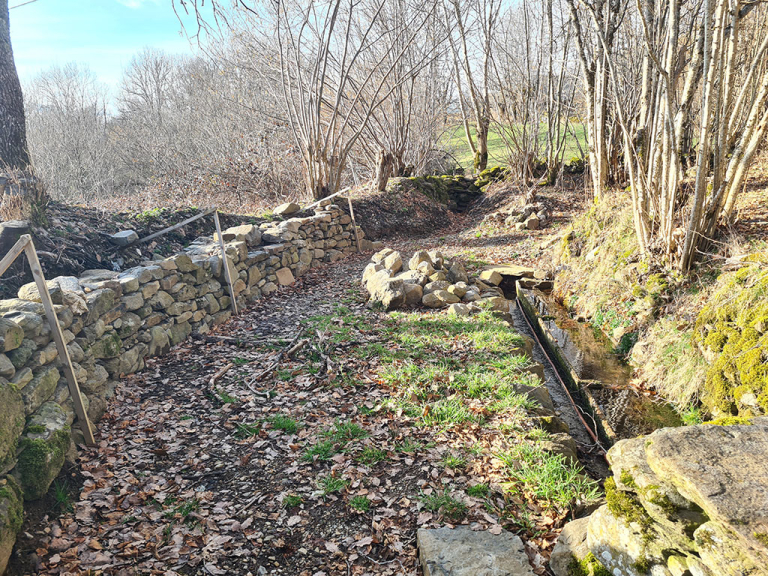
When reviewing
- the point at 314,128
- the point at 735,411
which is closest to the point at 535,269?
the point at 735,411

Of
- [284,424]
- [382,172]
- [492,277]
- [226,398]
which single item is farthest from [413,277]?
[382,172]

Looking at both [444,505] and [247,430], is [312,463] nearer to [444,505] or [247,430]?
[247,430]

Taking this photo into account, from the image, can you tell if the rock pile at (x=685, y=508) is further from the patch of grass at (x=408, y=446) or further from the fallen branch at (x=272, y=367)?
the fallen branch at (x=272, y=367)

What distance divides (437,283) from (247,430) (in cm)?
447

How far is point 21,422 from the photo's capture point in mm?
3217

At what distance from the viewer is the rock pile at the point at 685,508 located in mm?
1828

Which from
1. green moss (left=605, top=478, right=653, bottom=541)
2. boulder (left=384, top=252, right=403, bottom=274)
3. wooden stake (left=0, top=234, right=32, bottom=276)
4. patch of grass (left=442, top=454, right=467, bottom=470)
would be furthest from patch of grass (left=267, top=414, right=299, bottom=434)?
boulder (left=384, top=252, right=403, bottom=274)

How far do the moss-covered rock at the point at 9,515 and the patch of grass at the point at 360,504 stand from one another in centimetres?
206

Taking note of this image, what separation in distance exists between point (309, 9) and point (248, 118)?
8067 millimetres

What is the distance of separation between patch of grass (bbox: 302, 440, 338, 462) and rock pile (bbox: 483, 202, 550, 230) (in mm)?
9746

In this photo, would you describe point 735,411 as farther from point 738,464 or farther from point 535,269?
point 535,269

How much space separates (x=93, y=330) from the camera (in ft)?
15.0

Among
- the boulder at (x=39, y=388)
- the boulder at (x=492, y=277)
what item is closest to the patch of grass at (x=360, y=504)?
the boulder at (x=39, y=388)

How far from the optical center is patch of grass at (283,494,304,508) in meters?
3.43
